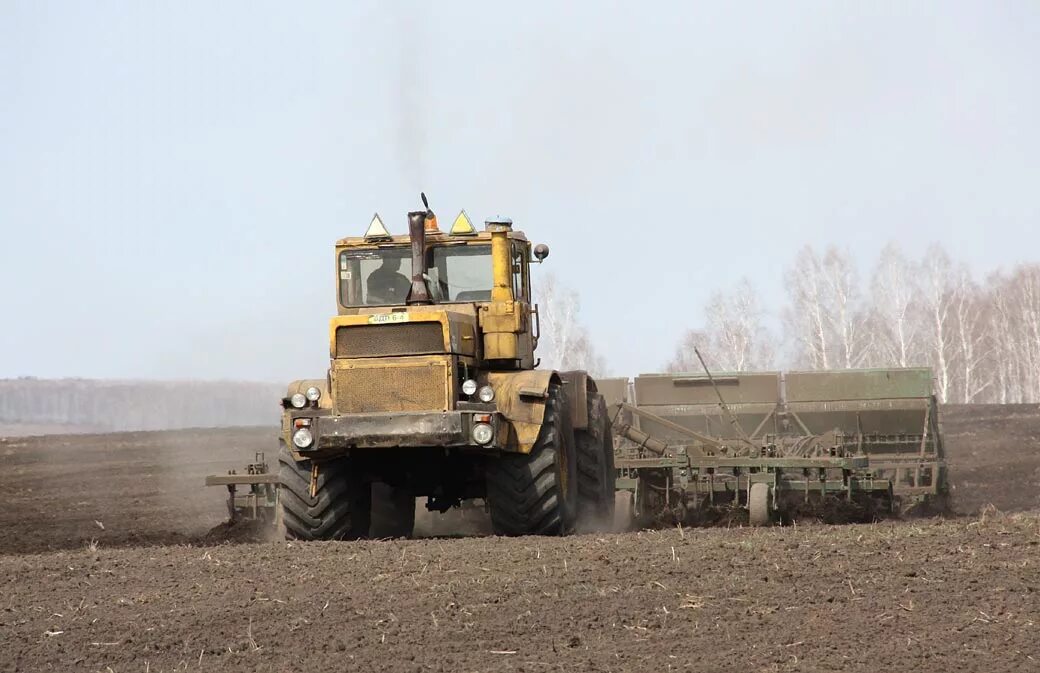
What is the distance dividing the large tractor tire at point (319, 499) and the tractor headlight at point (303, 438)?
0.48 metres

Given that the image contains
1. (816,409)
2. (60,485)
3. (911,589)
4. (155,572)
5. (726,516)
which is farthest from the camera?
(60,485)

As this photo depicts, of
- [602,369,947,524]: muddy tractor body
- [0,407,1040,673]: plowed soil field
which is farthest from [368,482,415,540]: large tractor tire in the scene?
[602,369,947,524]: muddy tractor body

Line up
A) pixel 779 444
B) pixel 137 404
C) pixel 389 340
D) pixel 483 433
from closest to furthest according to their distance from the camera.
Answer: pixel 483 433, pixel 389 340, pixel 779 444, pixel 137 404

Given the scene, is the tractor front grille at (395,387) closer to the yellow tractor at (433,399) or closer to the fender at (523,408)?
the yellow tractor at (433,399)

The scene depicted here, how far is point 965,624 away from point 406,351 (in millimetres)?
6110

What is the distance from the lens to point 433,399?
13.4m

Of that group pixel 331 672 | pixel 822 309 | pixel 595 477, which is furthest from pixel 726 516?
pixel 822 309

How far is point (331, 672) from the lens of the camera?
8312 millimetres

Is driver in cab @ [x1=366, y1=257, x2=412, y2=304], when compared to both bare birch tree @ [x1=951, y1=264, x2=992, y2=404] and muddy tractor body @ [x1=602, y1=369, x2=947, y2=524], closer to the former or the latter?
muddy tractor body @ [x1=602, y1=369, x2=947, y2=524]

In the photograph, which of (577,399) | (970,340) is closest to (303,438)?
(577,399)

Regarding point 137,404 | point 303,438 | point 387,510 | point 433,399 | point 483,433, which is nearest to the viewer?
point 483,433

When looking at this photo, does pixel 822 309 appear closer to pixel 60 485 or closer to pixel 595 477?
pixel 60 485

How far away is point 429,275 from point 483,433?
6.79 ft

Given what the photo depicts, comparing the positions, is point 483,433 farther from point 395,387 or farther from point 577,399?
point 577,399
